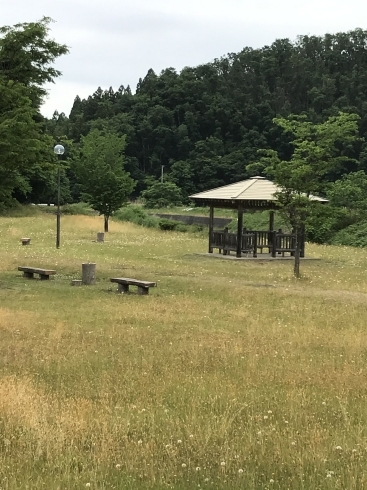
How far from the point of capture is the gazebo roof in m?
24.2

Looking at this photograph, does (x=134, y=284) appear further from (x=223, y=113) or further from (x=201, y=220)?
(x=223, y=113)

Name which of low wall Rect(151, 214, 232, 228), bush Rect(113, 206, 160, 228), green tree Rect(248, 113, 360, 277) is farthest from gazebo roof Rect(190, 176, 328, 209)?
low wall Rect(151, 214, 232, 228)

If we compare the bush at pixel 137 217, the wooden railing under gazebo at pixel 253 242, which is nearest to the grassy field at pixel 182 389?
the wooden railing under gazebo at pixel 253 242

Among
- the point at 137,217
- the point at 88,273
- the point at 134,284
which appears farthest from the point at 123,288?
the point at 137,217

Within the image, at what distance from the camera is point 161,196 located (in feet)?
219

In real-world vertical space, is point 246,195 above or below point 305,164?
below

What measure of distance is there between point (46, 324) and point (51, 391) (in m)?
3.87

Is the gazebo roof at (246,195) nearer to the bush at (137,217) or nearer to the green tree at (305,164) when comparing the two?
the green tree at (305,164)

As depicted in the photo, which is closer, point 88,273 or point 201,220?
point 88,273

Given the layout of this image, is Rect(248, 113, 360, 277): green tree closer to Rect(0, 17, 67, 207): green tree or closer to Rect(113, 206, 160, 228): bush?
Rect(0, 17, 67, 207): green tree

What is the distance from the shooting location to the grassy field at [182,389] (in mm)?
4395

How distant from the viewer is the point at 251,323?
1059 cm

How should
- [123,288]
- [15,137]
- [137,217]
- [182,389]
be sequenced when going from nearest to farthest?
[182,389] → [15,137] → [123,288] → [137,217]

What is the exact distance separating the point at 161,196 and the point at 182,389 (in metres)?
60.8
